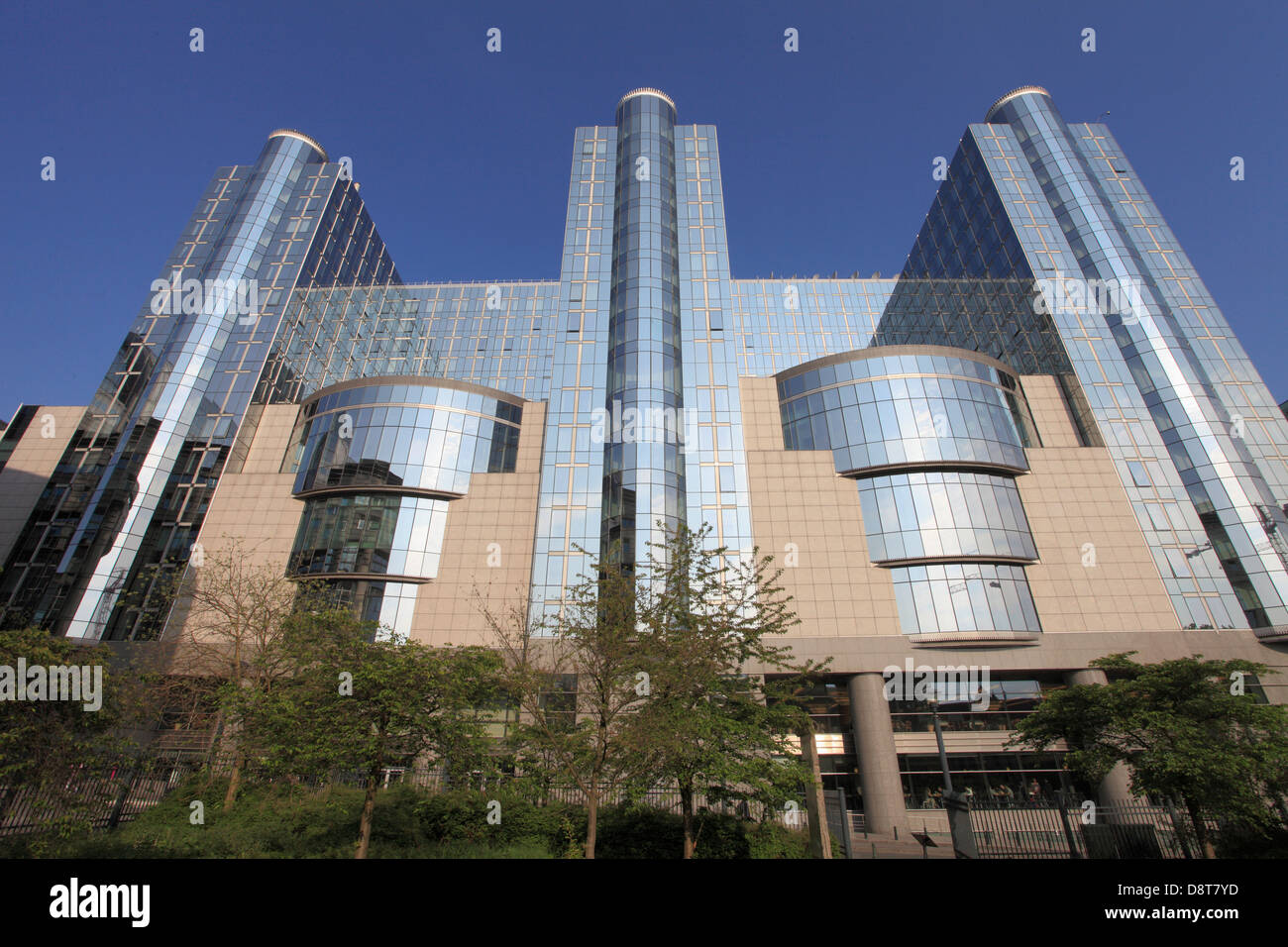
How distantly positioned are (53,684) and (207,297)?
5826 centimetres

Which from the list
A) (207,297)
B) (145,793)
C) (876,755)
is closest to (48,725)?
(145,793)

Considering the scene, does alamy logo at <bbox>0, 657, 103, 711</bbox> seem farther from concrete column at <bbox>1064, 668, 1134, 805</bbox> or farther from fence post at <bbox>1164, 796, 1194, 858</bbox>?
concrete column at <bbox>1064, 668, 1134, 805</bbox>

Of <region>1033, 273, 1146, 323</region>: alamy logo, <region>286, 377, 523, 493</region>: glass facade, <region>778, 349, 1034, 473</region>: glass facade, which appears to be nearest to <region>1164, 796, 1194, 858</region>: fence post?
<region>778, 349, 1034, 473</region>: glass facade

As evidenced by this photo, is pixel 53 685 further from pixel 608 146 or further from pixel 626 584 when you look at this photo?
pixel 608 146

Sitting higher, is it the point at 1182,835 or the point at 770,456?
the point at 770,456

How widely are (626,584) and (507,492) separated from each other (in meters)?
29.7

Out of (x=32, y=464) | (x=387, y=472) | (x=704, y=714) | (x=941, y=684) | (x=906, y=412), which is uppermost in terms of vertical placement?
(x=32, y=464)

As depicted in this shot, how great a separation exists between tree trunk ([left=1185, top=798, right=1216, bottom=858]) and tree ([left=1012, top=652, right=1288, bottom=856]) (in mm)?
32

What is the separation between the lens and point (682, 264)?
193 feet

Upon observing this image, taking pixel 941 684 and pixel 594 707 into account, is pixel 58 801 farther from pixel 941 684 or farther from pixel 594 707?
pixel 941 684

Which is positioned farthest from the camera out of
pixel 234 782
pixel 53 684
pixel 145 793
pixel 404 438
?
pixel 404 438

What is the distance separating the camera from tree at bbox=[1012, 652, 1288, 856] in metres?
19.3

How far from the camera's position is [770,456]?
156 feet
